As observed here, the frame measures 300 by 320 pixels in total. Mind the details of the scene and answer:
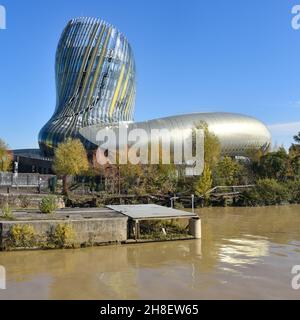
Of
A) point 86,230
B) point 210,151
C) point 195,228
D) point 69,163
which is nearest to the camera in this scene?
point 86,230

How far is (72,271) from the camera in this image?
13.6 meters

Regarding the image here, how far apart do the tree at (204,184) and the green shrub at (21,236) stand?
2193 centimetres

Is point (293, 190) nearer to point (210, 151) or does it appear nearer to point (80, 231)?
point (210, 151)

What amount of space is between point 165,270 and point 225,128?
63.9 meters

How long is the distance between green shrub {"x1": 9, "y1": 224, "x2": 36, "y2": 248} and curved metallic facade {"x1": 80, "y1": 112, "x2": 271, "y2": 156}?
47292 millimetres

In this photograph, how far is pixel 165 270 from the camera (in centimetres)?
1385

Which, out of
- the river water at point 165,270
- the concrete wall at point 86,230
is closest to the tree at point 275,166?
the river water at point 165,270

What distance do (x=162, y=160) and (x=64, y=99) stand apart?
3841 cm

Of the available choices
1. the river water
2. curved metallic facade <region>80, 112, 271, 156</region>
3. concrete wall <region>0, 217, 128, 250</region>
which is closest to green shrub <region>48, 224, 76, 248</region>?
concrete wall <region>0, 217, 128, 250</region>

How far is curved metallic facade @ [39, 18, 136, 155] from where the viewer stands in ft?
237

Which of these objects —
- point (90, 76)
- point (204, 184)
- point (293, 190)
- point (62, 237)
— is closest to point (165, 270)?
point (62, 237)

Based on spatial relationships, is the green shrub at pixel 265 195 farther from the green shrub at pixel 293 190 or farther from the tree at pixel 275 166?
the tree at pixel 275 166
